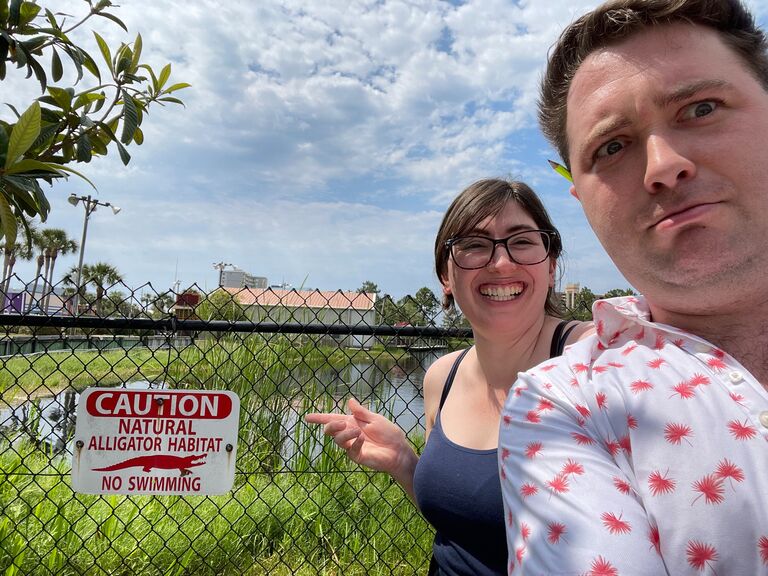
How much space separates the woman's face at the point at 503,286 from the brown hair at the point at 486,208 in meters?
0.02

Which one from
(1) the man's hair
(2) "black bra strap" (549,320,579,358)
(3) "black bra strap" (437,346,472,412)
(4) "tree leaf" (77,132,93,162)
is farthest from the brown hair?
(4) "tree leaf" (77,132,93,162)

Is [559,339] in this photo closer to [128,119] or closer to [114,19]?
[128,119]

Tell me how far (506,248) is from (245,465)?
327 cm

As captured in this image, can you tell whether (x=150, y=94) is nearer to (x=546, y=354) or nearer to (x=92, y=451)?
(x=92, y=451)

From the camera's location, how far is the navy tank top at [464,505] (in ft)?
4.18

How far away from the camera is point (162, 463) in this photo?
2.06 m

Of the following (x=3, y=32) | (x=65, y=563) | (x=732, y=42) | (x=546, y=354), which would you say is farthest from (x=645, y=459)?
(x=65, y=563)

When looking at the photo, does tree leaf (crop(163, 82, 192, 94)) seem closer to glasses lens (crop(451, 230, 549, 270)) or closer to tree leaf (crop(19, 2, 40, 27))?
tree leaf (crop(19, 2, 40, 27))

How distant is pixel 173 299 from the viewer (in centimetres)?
237

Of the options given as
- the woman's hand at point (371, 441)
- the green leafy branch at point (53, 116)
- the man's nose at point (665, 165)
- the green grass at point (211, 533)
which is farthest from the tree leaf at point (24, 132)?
the man's nose at point (665, 165)

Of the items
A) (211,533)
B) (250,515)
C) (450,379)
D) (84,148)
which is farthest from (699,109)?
(250,515)

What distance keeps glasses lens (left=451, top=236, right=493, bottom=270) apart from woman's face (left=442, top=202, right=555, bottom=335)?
2cm

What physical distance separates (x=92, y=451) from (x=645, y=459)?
2.13 meters

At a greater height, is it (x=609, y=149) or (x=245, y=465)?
(x=609, y=149)
